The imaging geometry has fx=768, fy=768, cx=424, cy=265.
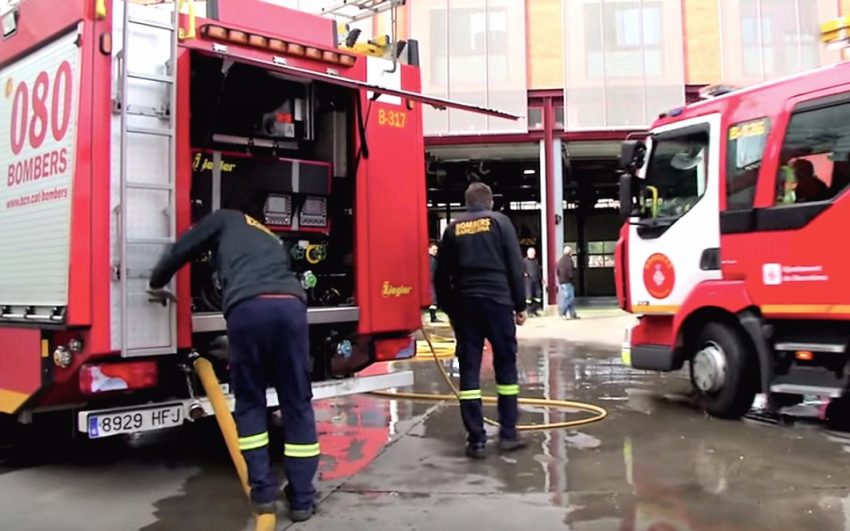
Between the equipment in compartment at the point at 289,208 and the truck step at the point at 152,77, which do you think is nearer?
the truck step at the point at 152,77

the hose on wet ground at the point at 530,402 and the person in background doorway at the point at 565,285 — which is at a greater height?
the person in background doorway at the point at 565,285

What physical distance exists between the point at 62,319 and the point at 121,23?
1753mm

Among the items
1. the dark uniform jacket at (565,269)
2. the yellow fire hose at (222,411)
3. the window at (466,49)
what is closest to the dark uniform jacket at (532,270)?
the dark uniform jacket at (565,269)

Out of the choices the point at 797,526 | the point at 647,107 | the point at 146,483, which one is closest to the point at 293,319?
the point at 146,483

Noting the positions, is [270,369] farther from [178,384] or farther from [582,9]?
[582,9]

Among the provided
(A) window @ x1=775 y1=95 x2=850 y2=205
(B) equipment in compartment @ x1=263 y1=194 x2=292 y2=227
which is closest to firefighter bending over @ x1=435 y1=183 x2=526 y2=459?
(B) equipment in compartment @ x1=263 y1=194 x2=292 y2=227

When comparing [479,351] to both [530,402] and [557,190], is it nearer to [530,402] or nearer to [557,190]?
[530,402]

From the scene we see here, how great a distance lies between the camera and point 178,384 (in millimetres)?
4883

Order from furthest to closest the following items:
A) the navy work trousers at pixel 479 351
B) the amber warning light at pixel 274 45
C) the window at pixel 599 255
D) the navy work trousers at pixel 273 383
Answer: the window at pixel 599 255 < the navy work trousers at pixel 479 351 < the amber warning light at pixel 274 45 < the navy work trousers at pixel 273 383

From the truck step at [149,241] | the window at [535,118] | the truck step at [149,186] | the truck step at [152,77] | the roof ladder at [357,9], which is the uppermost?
the window at [535,118]

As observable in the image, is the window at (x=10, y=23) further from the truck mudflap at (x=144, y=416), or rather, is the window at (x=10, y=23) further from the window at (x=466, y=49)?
the window at (x=466, y=49)

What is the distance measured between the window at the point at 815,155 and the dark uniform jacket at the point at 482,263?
7.71 feet

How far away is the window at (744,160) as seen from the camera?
6.43 meters

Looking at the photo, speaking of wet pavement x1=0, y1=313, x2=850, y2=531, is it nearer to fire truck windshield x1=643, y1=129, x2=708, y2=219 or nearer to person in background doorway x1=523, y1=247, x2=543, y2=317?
fire truck windshield x1=643, y1=129, x2=708, y2=219
